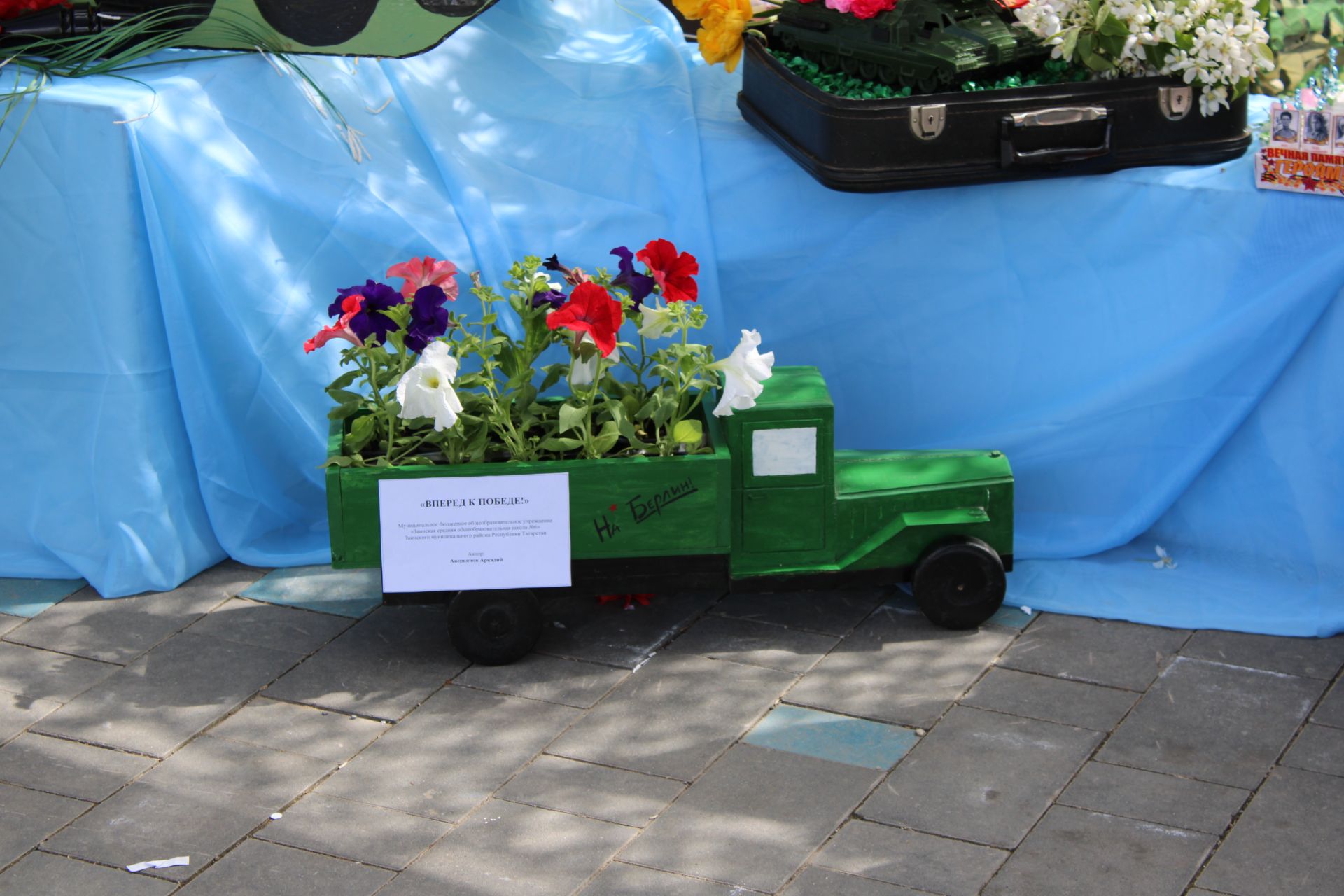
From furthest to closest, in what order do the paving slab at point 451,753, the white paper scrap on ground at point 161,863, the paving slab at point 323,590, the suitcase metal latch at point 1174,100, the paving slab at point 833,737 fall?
the paving slab at point 323,590
the suitcase metal latch at point 1174,100
the paving slab at point 833,737
the paving slab at point 451,753
the white paper scrap on ground at point 161,863

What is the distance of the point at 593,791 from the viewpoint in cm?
329

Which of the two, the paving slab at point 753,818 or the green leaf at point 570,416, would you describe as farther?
the green leaf at point 570,416

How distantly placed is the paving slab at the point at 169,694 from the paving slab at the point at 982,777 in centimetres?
151

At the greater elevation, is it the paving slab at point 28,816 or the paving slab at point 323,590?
the paving slab at point 323,590

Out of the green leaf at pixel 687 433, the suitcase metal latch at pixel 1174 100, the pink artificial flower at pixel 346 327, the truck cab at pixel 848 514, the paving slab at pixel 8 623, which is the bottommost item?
the paving slab at pixel 8 623

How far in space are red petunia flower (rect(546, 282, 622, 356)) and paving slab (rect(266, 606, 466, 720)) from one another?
859 millimetres

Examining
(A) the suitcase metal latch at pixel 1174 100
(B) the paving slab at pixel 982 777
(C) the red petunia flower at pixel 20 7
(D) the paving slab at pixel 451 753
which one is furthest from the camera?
(C) the red petunia flower at pixel 20 7

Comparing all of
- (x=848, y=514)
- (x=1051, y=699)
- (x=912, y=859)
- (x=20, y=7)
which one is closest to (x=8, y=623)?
(x=20, y=7)

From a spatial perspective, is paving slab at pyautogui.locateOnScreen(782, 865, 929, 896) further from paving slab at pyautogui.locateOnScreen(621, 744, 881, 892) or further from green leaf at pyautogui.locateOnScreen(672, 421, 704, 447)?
green leaf at pyautogui.locateOnScreen(672, 421, 704, 447)

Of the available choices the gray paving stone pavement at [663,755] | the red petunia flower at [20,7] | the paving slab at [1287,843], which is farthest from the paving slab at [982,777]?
the red petunia flower at [20,7]

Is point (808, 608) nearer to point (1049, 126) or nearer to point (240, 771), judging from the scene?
point (1049, 126)

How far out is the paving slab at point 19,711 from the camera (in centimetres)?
355

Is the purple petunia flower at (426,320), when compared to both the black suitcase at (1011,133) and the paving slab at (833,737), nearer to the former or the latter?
the black suitcase at (1011,133)

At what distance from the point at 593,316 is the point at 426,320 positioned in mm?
404
